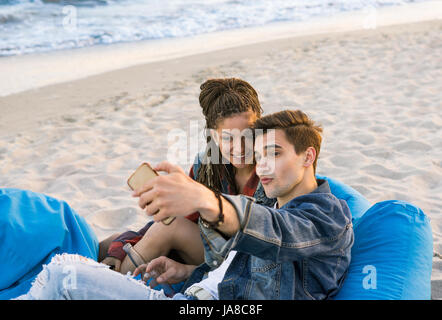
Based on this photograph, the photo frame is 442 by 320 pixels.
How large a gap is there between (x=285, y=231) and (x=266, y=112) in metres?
4.30

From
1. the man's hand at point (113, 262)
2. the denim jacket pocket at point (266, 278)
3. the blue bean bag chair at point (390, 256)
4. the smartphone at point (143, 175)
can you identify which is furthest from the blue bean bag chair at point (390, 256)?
the man's hand at point (113, 262)

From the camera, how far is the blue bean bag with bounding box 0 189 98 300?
8.02ft

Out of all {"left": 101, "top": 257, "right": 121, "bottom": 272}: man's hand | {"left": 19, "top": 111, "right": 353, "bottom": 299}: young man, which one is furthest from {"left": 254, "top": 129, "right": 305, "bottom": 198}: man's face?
{"left": 101, "top": 257, "right": 121, "bottom": 272}: man's hand

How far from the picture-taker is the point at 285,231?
153cm

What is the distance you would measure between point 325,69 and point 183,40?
164 inches

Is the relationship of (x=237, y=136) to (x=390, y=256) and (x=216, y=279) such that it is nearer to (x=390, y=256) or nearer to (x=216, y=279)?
(x=216, y=279)

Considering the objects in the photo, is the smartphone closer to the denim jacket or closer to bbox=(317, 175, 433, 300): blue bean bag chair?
the denim jacket

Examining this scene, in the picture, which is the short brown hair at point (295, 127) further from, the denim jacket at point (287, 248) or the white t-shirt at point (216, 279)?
the white t-shirt at point (216, 279)

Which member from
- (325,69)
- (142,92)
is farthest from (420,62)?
(142,92)

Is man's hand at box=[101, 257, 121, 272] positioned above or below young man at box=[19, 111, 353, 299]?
below

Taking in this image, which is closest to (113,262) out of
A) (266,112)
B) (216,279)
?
(216,279)

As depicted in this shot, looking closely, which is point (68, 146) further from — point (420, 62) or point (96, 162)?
point (420, 62)

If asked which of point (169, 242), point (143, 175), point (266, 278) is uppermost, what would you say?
point (143, 175)

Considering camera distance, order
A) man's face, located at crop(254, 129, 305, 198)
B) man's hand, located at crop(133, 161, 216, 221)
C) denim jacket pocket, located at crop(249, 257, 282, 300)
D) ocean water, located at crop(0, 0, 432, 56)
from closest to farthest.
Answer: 1. man's hand, located at crop(133, 161, 216, 221)
2. denim jacket pocket, located at crop(249, 257, 282, 300)
3. man's face, located at crop(254, 129, 305, 198)
4. ocean water, located at crop(0, 0, 432, 56)
